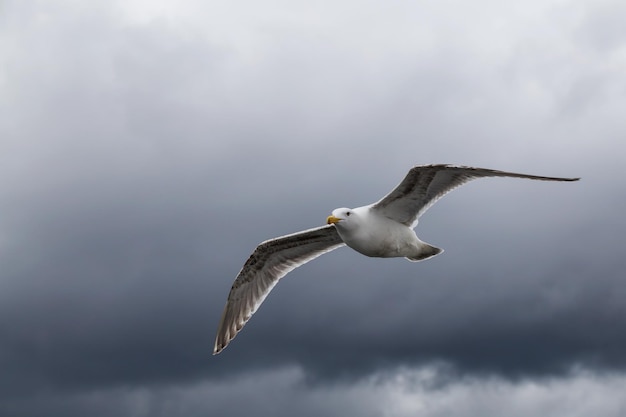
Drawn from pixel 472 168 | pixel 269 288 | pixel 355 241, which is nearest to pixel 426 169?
pixel 472 168

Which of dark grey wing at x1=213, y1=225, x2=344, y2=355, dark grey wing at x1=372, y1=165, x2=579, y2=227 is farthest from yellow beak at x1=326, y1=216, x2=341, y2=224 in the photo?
dark grey wing at x1=213, y1=225, x2=344, y2=355

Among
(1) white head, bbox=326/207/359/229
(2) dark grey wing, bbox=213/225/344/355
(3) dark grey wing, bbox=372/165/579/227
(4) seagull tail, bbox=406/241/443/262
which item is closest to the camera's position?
(3) dark grey wing, bbox=372/165/579/227

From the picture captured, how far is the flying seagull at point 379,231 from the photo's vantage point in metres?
29.0

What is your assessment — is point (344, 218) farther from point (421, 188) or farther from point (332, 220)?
point (421, 188)

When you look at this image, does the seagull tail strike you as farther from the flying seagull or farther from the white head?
the white head

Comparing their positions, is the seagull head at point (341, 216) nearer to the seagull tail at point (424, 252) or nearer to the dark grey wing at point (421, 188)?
the dark grey wing at point (421, 188)

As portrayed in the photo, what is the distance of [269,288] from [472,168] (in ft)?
41.4

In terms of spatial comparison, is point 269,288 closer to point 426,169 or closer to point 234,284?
point 234,284

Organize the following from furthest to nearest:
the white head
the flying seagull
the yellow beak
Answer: the white head, the yellow beak, the flying seagull

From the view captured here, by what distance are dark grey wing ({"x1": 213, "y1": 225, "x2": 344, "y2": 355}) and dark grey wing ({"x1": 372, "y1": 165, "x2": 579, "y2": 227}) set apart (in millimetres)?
4610

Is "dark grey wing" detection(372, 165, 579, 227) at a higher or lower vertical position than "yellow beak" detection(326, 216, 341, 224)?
lower

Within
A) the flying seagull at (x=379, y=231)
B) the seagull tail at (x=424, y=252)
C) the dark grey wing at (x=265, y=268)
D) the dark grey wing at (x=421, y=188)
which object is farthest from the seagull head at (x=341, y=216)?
the dark grey wing at (x=265, y=268)

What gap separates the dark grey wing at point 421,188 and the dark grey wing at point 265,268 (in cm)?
461

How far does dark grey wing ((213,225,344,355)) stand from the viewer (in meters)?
35.6
